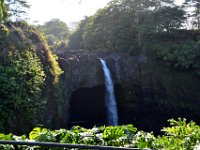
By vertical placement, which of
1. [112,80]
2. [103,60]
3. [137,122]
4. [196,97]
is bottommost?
[137,122]

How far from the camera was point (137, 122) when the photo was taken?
20750 millimetres

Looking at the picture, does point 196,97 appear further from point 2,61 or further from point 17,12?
point 17,12

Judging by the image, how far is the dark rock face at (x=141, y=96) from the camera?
20.2 metres

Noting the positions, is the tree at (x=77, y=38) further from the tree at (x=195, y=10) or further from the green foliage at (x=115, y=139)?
the green foliage at (x=115, y=139)

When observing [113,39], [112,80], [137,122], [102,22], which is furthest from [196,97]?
[102,22]

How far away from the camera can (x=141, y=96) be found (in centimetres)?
2067

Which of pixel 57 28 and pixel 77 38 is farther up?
pixel 57 28

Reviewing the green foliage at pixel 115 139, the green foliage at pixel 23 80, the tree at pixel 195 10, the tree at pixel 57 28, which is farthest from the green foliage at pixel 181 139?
the tree at pixel 57 28

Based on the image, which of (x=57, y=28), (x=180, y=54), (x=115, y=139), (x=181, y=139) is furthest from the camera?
(x=57, y=28)

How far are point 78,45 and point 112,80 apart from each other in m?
15.8

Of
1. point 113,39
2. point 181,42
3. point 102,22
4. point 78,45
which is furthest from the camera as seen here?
point 78,45

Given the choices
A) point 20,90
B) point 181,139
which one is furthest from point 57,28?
point 181,139

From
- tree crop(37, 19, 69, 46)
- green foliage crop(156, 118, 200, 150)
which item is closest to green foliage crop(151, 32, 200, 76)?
green foliage crop(156, 118, 200, 150)

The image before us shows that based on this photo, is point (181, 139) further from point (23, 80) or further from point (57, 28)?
point (57, 28)
